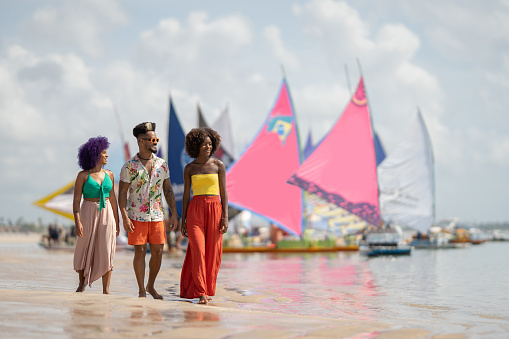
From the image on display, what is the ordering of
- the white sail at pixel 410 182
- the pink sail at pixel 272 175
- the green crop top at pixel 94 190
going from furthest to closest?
the white sail at pixel 410 182, the pink sail at pixel 272 175, the green crop top at pixel 94 190

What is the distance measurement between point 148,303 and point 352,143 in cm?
2669

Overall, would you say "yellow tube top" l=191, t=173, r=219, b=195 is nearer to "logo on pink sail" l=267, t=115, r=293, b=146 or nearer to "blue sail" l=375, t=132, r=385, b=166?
"logo on pink sail" l=267, t=115, r=293, b=146

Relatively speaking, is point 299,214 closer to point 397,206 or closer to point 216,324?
point 397,206

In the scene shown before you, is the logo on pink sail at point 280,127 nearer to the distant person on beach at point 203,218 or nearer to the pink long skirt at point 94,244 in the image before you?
the distant person on beach at point 203,218

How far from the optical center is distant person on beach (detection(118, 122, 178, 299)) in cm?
727

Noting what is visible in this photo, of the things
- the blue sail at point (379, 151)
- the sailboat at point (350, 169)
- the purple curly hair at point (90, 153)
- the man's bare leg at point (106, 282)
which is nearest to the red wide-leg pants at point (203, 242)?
the man's bare leg at point (106, 282)

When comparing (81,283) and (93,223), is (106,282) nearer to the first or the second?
(81,283)

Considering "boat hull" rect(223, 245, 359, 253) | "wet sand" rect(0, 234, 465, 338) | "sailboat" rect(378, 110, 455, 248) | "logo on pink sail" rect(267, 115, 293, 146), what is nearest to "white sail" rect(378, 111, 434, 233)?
"sailboat" rect(378, 110, 455, 248)

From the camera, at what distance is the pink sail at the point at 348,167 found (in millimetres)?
30594

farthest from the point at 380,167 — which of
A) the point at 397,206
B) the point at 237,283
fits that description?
the point at 237,283

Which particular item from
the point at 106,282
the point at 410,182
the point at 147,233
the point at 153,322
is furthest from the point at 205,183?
the point at 410,182

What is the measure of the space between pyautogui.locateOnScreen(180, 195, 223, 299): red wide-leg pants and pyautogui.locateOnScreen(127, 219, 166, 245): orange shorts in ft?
1.10

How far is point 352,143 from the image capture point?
32.0 meters

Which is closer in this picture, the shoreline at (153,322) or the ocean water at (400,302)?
the shoreline at (153,322)
